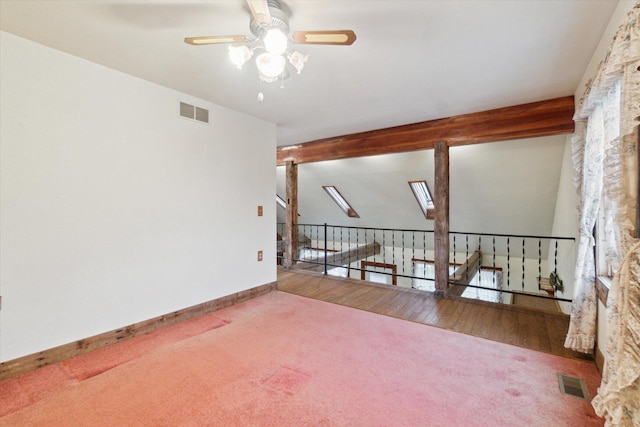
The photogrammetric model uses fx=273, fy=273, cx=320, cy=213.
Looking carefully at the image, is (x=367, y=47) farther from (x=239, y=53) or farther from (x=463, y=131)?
(x=463, y=131)

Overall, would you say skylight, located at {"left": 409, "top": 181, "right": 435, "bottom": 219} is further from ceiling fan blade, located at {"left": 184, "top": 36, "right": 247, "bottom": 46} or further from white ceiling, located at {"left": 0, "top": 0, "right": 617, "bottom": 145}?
ceiling fan blade, located at {"left": 184, "top": 36, "right": 247, "bottom": 46}

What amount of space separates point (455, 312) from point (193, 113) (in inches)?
150

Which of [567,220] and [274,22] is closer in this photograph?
[274,22]

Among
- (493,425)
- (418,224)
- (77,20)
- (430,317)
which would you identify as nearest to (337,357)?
(493,425)

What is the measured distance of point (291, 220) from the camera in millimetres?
5465

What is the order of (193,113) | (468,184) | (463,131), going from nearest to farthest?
(193,113), (463,131), (468,184)

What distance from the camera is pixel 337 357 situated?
228 cm

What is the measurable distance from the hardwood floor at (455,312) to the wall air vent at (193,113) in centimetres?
258

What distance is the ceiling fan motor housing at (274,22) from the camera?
1.56 metres

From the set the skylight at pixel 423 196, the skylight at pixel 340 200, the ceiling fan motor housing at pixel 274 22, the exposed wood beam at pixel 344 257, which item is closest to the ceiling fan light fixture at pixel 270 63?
the ceiling fan motor housing at pixel 274 22

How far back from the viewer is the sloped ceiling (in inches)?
166

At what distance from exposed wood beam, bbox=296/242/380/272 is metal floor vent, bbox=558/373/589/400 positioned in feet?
12.5

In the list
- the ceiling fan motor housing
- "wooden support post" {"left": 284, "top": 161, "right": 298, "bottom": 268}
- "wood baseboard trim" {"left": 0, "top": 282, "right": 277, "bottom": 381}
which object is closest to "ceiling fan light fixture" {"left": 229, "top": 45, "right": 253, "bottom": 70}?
the ceiling fan motor housing

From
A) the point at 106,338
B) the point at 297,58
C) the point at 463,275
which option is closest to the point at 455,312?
the point at 463,275
